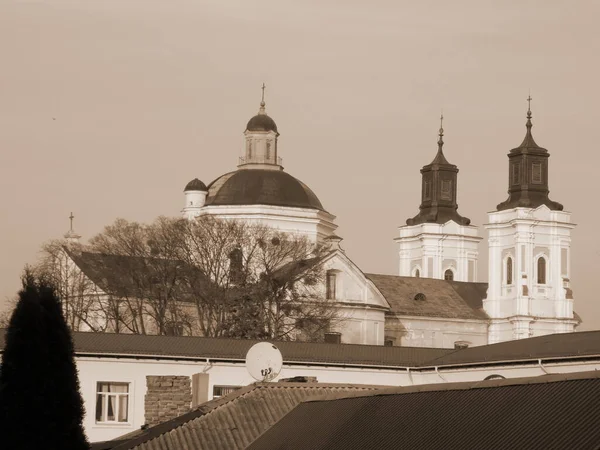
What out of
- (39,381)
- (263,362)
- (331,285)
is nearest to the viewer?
(39,381)

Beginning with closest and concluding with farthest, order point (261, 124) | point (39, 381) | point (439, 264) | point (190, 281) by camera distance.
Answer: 1. point (39, 381)
2. point (190, 281)
3. point (261, 124)
4. point (439, 264)

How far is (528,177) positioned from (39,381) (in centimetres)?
9292

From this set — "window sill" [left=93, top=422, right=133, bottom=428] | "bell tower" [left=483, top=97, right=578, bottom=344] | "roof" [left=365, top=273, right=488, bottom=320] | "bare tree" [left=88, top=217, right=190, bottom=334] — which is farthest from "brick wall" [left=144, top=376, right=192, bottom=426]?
"bell tower" [left=483, top=97, right=578, bottom=344]

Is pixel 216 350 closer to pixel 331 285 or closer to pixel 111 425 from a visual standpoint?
pixel 111 425

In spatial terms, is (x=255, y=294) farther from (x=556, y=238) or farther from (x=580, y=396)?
(x=580, y=396)

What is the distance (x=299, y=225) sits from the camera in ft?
352

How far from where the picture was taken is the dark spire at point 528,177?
388 ft

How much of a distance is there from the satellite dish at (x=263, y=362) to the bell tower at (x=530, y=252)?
7845 cm

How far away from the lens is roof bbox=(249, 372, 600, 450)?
2183 centimetres

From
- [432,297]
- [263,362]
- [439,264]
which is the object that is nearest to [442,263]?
[439,264]

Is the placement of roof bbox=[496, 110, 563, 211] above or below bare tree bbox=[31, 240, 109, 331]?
above

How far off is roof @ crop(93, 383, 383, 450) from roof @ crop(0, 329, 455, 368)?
40.5ft

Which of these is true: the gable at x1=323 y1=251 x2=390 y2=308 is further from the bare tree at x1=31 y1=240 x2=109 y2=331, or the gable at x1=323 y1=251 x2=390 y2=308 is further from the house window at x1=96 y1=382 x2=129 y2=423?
the house window at x1=96 y1=382 x2=129 y2=423

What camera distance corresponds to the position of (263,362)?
35875 millimetres
